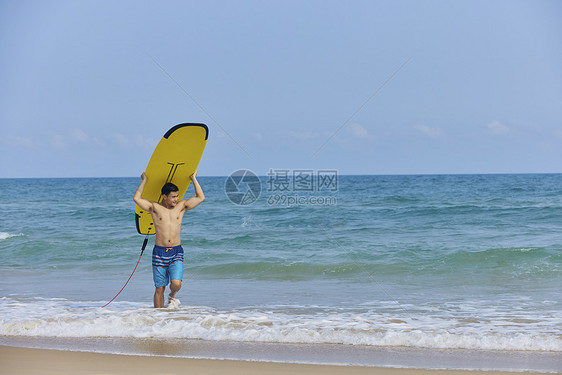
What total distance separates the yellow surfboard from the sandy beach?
2278 mm

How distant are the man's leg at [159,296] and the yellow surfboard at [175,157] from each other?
1011 millimetres

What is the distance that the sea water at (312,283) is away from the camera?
551 centimetres

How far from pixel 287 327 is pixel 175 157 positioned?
7.54ft

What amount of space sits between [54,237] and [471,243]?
34.2 feet

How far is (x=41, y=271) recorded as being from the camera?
9.83 metres

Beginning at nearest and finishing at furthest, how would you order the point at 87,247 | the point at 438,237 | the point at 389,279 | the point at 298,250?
the point at 389,279
the point at 298,250
the point at 87,247
the point at 438,237

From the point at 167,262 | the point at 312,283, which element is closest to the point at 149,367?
the point at 167,262

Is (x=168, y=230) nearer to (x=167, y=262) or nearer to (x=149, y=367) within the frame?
(x=167, y=262)

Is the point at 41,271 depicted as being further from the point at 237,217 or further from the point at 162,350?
the point at 237,217

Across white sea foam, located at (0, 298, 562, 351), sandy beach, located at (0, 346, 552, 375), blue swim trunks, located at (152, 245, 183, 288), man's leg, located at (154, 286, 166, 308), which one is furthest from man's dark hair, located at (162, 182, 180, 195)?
sandy beach, located at (0, 346, 552, 375)

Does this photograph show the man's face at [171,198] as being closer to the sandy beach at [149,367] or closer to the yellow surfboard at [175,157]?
the yellow surfboard at [175,157]

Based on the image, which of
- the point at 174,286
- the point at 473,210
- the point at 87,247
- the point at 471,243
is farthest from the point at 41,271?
the point at 473,210
